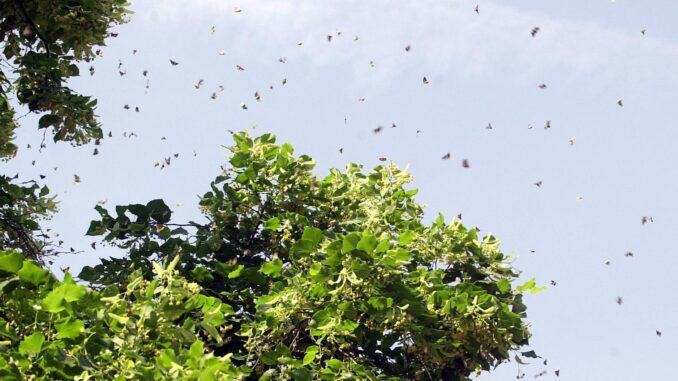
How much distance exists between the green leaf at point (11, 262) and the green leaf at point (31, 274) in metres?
0.06

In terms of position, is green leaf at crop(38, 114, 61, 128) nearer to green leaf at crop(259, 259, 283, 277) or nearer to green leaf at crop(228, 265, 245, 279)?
green leaf at crop(228, 265, 245, 279)

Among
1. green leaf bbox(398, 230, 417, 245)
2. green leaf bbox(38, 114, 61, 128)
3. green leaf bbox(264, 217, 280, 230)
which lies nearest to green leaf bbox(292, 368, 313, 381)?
green leaf bbox(398, 230, 417, 245)

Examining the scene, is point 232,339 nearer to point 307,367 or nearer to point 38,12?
point 307,367

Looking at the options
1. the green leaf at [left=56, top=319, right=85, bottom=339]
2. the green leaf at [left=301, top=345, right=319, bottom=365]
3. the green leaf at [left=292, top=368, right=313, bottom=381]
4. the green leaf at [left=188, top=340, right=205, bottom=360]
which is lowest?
the green leaf at [left=188, top=340, right=205, bottom=360]

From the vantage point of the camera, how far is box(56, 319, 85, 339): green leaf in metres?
8.05

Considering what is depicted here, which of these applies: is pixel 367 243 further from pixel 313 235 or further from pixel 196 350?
pixel 196 350

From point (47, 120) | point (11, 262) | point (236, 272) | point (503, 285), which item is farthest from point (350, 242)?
point (47, 120)

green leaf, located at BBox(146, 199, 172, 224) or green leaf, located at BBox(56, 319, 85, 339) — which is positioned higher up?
green leaf, located at BBox(146, 199, 172, 224)

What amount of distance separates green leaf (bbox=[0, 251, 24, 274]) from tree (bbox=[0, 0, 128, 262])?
4.53m

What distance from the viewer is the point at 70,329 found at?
26.5 feet

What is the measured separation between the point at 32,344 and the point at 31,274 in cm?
99

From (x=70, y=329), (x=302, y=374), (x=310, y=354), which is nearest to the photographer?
(x=70, y=329)

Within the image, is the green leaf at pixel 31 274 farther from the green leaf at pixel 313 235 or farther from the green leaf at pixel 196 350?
the green leaf at pixel 313 235

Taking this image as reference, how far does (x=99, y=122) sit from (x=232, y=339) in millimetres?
4401
